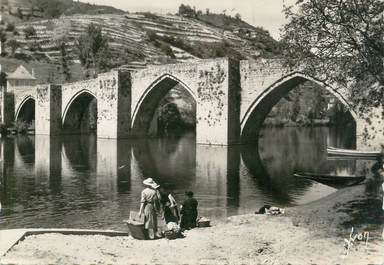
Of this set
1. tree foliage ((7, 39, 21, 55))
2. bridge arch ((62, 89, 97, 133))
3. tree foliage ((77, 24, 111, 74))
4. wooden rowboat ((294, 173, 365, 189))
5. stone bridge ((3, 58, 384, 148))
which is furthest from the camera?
tree foliage ((7, 39, 21, 55))

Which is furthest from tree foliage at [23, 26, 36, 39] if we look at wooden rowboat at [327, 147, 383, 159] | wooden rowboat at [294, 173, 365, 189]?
wooden rowboat at [294, 173, 365, 189]

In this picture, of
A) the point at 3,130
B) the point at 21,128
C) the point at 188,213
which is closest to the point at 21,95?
the point at 21,128

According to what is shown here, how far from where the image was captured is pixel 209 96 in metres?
36.0

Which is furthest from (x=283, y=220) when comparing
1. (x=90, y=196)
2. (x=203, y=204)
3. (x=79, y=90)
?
(x=79, y=90)

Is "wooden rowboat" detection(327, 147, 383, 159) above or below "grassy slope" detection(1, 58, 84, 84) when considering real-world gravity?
below

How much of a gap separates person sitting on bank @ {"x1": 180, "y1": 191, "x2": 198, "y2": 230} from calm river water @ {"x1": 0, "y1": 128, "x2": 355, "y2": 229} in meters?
1.79

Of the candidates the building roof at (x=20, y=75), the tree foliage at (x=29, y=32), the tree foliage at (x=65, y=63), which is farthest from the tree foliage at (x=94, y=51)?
the tree foliage at (x=29, y=32)

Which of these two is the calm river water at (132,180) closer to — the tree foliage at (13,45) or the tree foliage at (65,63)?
the tree foliage at (65,63)

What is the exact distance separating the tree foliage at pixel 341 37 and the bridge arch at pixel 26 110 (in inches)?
2090

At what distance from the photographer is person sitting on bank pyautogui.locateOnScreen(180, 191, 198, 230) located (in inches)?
478

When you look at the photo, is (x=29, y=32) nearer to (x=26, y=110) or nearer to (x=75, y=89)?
(x=26, y=110)

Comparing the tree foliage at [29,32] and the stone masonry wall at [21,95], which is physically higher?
the tree foliage at [29,32]

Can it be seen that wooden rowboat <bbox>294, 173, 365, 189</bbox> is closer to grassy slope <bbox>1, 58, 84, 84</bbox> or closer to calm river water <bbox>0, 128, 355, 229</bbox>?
calm river water <bbox>0, 128, 355, 229</bbox>

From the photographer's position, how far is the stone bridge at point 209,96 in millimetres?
33312
